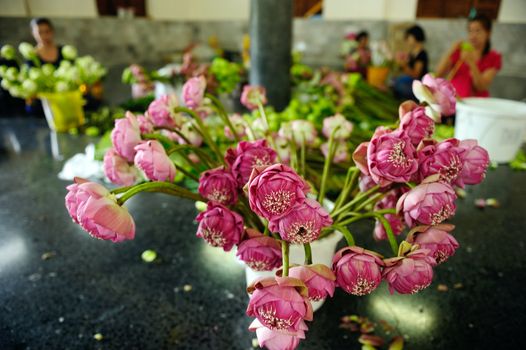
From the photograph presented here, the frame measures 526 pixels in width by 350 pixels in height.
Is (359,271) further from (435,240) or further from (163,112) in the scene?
(163,112)

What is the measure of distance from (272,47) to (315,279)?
1.42 m

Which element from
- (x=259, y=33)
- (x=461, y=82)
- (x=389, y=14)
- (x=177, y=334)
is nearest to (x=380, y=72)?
(x=461, y=82)

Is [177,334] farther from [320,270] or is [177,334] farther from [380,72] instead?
[380,72]

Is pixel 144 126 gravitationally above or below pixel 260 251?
above

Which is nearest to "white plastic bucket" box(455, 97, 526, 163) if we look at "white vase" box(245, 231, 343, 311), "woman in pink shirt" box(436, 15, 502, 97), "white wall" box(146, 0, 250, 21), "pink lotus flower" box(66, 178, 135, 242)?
"woman in pink shirt" box(436, 15, 502, 97)

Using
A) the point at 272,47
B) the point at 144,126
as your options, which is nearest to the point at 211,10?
the point at 272,47

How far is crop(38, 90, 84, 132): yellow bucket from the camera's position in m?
1.86

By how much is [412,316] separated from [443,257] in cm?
35

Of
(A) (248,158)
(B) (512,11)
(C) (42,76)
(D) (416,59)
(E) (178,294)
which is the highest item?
(B) (512,11)

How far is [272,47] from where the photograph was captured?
5.32ft

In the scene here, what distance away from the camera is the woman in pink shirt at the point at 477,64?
2189mm

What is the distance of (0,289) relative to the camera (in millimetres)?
759

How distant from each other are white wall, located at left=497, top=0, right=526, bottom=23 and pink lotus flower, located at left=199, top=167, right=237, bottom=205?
15.1 ft

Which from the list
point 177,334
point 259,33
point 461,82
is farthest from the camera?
point 461,82
